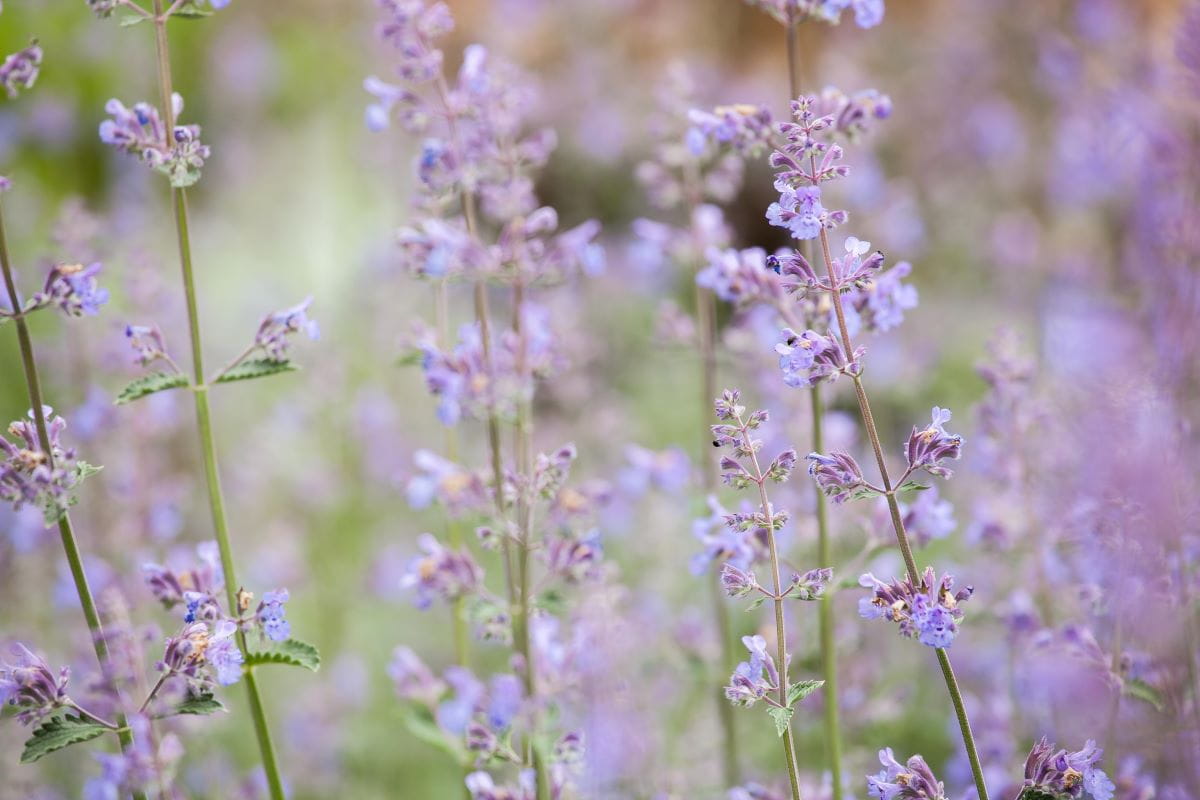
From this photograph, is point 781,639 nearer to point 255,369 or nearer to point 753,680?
point 753,680

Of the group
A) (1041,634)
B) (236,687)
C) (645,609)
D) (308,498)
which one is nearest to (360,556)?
(308,498)

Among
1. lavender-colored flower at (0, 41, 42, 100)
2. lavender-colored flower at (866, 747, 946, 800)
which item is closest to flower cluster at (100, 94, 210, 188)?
lavender-colored flower at (0, 41, 42, 100)

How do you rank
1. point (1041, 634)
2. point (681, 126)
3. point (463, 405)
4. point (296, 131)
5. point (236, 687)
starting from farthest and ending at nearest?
point (296, 131), point (236, 687), point (681, 126), point (1041, 634), point (463, 405)

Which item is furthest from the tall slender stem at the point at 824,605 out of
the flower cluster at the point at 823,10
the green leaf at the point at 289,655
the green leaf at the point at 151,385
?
the green leaf at the point at 151,385

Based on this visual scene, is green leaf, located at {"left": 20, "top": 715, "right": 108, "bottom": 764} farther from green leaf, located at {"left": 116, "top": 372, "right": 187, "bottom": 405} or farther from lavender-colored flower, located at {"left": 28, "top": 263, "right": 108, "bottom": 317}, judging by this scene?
lavender-colored flower, located at {"left": 28, "top": 263, "right": 108, "bottom": 317}

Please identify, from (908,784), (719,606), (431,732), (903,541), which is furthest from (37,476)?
(719,606)

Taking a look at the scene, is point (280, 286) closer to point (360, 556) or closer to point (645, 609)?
point (360, 556)
